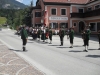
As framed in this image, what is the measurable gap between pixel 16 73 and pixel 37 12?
42920 millimetres

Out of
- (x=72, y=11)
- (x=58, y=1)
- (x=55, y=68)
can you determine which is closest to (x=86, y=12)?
(x=72, y=11)

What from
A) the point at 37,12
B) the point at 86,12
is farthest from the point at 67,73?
the point at 37,12

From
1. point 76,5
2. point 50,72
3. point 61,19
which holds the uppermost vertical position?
point 76,5

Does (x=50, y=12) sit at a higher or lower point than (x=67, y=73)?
higher

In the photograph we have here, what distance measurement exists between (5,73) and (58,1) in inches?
1541

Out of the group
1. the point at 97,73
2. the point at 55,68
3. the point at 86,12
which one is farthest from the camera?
the point at 86,12

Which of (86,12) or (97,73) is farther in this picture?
(86,12)

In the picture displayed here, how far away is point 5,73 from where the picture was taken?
29.8ft

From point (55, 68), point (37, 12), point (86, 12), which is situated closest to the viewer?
point (55, 68)

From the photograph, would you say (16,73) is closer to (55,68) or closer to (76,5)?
(55,68)

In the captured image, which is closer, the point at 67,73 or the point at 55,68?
the point at 67,73

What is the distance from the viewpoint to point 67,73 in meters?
9.05

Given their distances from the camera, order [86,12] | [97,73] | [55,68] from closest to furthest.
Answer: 1. [97,73]
2. [55,68]
3. [86,12]

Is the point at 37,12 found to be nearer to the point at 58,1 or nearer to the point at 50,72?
the point at 58,1
